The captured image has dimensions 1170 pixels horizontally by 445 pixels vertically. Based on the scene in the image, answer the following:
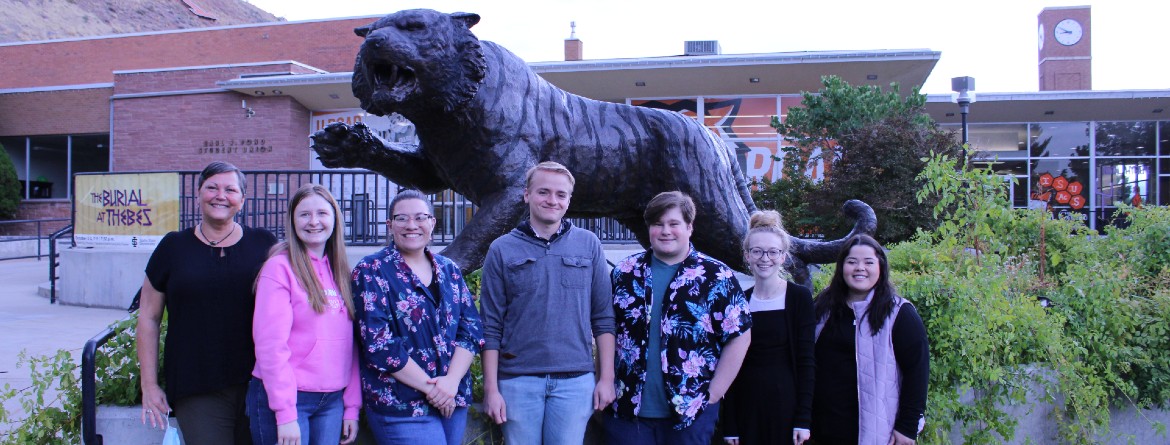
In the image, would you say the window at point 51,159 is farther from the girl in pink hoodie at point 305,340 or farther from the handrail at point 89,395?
the girl in pink hoodie at point 305,340

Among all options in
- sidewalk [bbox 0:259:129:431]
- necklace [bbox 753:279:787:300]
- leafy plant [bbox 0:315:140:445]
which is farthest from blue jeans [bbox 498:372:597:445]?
sidewalk [bbox 0:259:129:431]

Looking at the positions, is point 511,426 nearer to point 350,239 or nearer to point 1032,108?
point 350,239

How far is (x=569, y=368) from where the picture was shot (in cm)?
240

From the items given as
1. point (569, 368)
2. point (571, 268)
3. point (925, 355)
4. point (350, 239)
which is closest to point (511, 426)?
point (569, 368)

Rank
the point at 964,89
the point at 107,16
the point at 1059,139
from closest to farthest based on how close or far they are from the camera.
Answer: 1. the point at 964,89
2. the point at 1059,139
3. the point at 107,16

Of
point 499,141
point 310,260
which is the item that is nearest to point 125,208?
point 499,141

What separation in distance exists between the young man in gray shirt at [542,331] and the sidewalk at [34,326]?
11.6 feet

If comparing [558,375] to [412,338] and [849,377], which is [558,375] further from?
[849,377]

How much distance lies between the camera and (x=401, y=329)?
230cm

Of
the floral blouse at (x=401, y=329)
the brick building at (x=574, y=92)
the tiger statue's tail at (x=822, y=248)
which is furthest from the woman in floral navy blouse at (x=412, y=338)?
the brick building at (x=574, y=92)

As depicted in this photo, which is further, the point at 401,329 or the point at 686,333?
the point at 686,333

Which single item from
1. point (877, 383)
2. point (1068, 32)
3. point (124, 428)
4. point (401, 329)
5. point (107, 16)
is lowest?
point (124, 428)

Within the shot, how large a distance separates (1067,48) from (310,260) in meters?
29.5

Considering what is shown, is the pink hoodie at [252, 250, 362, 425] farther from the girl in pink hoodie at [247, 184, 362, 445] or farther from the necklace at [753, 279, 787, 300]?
the necklace at [753, 279, 787, 300]
